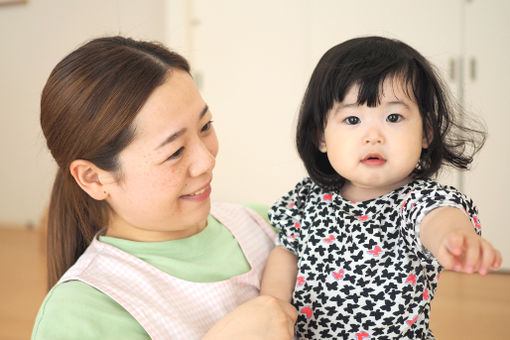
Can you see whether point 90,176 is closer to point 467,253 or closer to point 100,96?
point 100,96

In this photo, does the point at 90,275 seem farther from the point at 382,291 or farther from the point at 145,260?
the point at 382,291

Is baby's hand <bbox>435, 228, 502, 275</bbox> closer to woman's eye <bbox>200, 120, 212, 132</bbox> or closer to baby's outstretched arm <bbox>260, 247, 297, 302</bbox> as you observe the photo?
baby's outstretched arm <bbox>260, 247, 297, 302</bbox>

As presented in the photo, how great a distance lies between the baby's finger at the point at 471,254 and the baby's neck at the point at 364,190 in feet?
1.30

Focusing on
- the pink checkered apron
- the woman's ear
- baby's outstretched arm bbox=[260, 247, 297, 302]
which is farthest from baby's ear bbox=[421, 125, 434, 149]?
the woman's ear

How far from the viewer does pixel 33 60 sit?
14.8ft

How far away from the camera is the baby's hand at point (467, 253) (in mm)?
667

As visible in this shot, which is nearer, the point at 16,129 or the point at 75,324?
the point at 75,324

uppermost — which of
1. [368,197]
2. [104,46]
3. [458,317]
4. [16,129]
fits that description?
[104,46]

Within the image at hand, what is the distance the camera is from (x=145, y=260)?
3.80 feet

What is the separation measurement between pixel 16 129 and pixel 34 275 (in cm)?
183

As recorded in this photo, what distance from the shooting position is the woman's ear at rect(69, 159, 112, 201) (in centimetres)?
112

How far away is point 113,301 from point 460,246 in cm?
68

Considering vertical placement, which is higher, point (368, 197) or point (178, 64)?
point (178, 64)

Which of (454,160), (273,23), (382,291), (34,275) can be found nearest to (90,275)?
(382,291)
